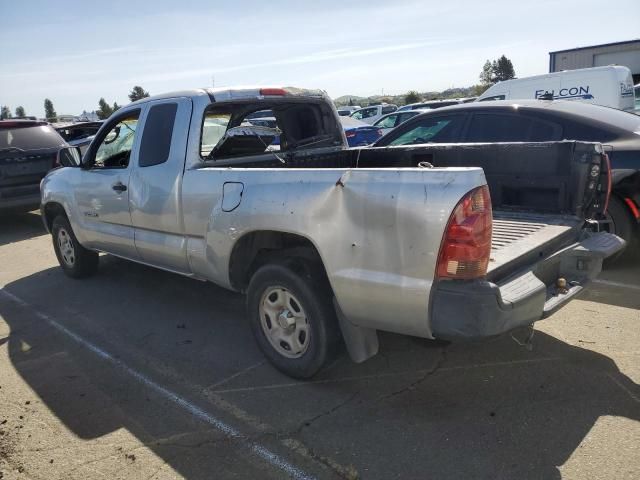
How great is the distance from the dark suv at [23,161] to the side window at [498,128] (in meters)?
7.33

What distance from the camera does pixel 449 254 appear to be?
8.54ft

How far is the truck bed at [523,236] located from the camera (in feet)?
9.87

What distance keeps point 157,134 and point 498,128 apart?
3737 mm

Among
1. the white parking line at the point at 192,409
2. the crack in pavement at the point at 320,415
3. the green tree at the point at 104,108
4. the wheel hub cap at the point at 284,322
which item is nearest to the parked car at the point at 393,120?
the white parking line at the point at 192,409

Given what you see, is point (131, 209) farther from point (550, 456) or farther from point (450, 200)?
point (550, 456)

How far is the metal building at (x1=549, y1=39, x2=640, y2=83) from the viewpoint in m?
26.4

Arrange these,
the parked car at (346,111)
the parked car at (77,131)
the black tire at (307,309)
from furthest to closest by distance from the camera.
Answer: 1. the parked car at (346,111)
2. the parked car at (77,131)
3. the black tire at (307,309)

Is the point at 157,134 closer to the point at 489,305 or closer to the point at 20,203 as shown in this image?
the point at 489,305

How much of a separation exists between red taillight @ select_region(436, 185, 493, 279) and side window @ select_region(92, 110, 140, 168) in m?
3.48

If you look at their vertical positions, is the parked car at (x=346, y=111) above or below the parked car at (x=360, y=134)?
above

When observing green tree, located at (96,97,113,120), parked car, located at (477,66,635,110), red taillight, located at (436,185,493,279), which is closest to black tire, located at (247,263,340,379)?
red taillight, located at (436,185,493,279)

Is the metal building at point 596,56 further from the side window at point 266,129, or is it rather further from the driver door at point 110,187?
the driver door at point 110,187

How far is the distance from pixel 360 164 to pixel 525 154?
1501 mm

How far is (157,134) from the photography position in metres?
4.51
